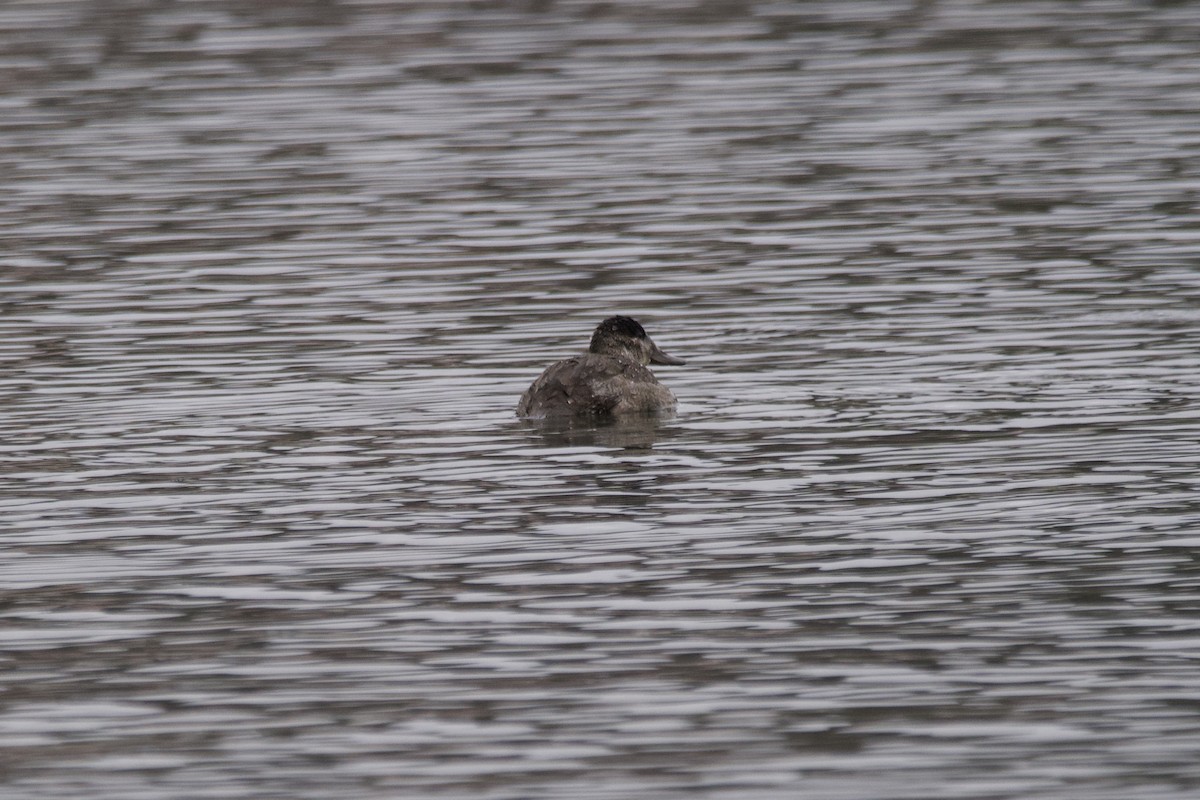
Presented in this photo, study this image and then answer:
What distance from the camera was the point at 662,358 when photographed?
613 inches

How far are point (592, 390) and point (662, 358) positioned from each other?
118 cm

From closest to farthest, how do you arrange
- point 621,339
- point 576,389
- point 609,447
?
point 609,447
point 576,389
point 621,339

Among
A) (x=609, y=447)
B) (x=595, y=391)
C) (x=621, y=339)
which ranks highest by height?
→ (x=621, y=339)

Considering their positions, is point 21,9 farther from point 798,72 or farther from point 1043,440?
point 1043,440

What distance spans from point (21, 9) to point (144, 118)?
37.8 feet

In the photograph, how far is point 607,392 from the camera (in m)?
14.5

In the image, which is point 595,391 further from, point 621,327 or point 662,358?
point 662,358

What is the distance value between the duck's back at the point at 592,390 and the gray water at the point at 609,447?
0.19 meters

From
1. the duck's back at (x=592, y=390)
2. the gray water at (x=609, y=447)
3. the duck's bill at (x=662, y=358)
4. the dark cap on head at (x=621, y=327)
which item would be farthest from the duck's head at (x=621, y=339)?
the gray water at (x=609, y=447)

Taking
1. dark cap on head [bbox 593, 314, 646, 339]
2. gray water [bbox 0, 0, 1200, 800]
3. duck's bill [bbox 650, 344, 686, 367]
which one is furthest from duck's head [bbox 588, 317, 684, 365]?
gray water [bbox 0, 0, 1200, 800]

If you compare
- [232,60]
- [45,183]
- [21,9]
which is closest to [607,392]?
[45,183]

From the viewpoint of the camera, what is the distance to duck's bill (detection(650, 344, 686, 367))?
606 inches

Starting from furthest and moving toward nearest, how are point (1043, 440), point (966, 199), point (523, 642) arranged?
point (966, 199)
point (1043, 440)
point (523, 642)

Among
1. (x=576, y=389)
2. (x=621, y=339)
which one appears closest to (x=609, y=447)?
(x=576, y=389)
